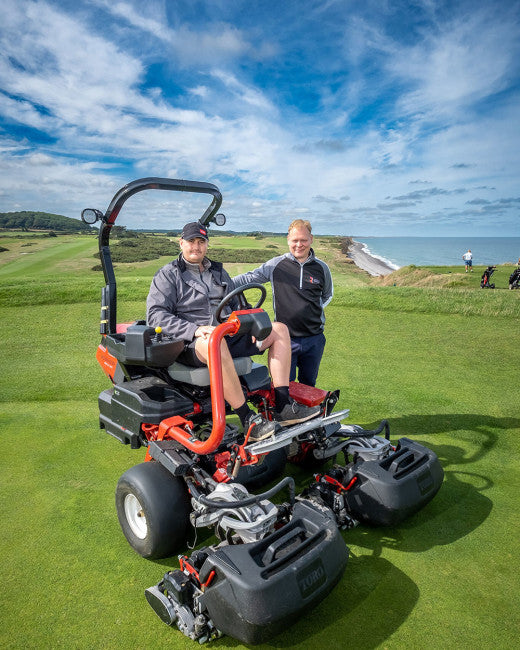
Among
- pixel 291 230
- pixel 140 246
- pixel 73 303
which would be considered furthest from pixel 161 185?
pixel 140 246

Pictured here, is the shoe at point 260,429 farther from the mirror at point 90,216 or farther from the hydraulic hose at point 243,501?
the mirror at point 90,216

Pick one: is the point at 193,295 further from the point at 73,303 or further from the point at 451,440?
the point at 73,303

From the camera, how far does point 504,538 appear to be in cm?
271

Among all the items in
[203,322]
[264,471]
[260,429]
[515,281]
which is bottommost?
[264,471]

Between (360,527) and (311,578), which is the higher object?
(311,578)

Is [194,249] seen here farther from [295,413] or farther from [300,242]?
[295,413]

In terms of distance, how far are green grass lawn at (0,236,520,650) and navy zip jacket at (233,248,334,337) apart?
135 centimetres

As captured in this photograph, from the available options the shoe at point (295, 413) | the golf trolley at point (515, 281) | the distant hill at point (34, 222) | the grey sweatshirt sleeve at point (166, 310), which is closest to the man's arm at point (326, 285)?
the shoe at point (295, 413)

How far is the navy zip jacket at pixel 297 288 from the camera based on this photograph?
392 centimetres

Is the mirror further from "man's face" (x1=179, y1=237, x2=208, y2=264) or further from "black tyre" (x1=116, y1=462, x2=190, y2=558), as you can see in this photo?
"black tyre" (x1=116, y1=462, x2=190, y2=558)

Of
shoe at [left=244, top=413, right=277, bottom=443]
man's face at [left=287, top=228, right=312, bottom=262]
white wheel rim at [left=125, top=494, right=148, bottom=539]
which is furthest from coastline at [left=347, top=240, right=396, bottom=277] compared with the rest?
white wheel rim at [left=125, top=494, right=148, bottom=539]

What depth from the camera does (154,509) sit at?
2447 millimetres

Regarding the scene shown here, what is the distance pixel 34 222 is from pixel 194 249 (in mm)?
37943

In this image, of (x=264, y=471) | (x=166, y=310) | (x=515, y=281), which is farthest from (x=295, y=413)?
(x=515, y=281)
